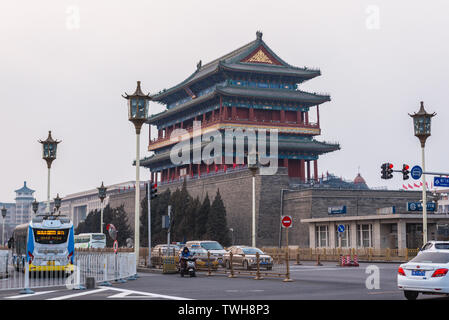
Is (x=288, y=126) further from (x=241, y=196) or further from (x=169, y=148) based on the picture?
(x=169, y=148)

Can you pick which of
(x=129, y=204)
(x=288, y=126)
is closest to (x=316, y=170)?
(x=288, y=126)

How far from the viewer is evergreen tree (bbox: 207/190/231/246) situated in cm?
6425

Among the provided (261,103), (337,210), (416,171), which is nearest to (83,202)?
(261,103)

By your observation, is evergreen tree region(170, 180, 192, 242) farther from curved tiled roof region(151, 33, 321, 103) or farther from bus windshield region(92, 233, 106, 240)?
curved tiled roof region(151, 33, 321, 103)

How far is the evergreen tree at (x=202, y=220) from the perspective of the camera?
6581 centimetres

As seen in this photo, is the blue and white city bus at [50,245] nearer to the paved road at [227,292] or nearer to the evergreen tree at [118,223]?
the paved road at [227,292]

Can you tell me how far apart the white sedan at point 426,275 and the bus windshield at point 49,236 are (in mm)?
17215

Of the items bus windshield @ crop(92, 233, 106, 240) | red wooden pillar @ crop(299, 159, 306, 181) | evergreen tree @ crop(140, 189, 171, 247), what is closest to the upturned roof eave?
red wooden pillar @ crop(299, 159, 306, 181)

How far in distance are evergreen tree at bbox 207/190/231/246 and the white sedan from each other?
46.0m

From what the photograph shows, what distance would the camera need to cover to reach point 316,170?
82250 mm

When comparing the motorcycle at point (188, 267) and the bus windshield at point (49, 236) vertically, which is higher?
the bus windshield at point (49, 236)

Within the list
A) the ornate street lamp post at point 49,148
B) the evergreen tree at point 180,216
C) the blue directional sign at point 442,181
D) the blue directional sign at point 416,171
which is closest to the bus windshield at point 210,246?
the ornate street lamp post at point 49,148
